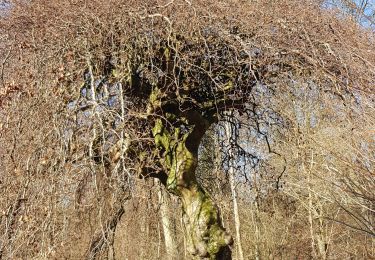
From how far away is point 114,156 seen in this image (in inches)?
108

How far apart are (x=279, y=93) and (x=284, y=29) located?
660 mm

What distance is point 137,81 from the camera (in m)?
3.30

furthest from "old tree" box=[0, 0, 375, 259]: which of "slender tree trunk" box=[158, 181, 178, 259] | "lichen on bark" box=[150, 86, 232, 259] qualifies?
"slender tree trunk" box=[158, 181, 178, 259]

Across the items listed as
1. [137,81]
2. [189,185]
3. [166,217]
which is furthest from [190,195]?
[166,217]

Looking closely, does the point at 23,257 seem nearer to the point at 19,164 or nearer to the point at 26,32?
the point at 19,164

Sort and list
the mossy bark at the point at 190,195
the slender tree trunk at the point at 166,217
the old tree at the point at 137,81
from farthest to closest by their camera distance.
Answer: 1. the slender tree trunk at the point at 166,217
2. the mossy bark at the point at 190,195
3. the old tree at the point at 137,81

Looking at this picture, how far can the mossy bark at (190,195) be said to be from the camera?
10.1 ft

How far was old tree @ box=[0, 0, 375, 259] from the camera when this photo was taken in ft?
7.78

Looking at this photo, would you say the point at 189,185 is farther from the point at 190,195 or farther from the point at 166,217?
the point at 166,217

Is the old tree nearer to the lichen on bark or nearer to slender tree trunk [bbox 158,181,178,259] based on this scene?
the lichen on bark

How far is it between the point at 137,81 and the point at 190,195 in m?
0.92

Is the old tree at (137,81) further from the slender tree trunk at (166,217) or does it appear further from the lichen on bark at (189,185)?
the slender tree trunk at (166,217)

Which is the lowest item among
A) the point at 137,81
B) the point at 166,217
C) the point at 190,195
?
the point at 190,195

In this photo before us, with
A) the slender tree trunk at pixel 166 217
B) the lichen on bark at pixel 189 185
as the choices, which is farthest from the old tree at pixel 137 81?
the slender tree trunk at pixel 166 217
